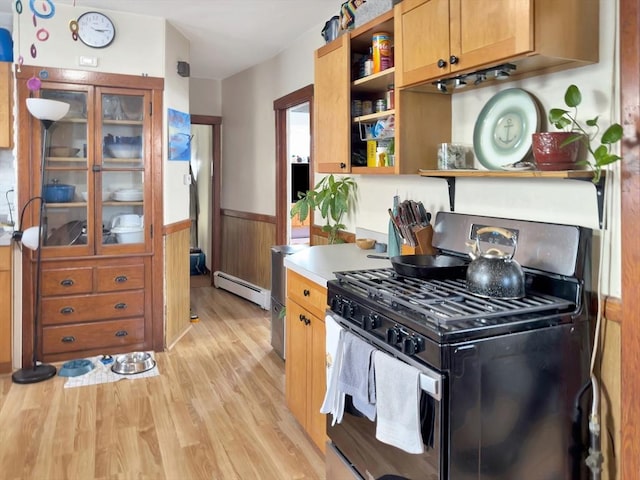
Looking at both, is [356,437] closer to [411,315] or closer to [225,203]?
[411,315]

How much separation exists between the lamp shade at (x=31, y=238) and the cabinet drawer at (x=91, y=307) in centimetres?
45

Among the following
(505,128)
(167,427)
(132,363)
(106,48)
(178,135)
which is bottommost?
(167,427)

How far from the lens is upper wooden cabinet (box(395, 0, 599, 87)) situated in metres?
1.52

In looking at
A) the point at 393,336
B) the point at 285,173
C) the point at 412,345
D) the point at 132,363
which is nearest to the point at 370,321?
the point at 393,336

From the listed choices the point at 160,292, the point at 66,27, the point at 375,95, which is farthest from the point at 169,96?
the point at 375,95

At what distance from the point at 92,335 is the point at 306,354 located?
202 cm

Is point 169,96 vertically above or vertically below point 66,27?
below

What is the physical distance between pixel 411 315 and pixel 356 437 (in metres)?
0.62

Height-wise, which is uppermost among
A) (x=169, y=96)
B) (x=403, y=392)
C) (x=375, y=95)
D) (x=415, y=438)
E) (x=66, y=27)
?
(x=66, y=27)

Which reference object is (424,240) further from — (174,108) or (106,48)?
(106,48)

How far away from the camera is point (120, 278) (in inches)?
145

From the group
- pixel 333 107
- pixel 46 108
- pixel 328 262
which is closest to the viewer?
pixel 328 262

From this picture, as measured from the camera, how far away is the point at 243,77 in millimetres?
5410

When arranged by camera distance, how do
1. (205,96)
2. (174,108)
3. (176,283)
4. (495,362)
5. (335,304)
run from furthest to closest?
(205,96) → (176,283) → (174,108) → (335,304) → (495,362)
